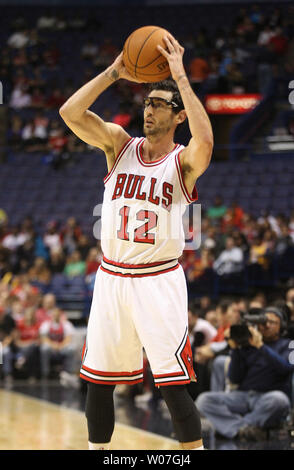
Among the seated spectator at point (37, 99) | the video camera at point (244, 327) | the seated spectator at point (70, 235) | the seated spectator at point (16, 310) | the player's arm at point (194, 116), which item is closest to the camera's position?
the player's arm at point (194, 116)

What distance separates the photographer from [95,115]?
11.9 ft

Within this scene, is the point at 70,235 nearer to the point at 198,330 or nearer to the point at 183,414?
the point at 198,330

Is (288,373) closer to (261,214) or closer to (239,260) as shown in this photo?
(239,260)

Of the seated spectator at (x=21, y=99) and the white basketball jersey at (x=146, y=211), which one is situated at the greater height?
the seated spectator at (x=21, y=99)

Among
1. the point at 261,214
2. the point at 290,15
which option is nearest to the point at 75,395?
the point at 261,214

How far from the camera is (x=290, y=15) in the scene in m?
16.7

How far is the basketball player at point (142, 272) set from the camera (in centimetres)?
343

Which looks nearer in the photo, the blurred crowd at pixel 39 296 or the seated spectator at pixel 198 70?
the blurred crowd at pixel 39 296

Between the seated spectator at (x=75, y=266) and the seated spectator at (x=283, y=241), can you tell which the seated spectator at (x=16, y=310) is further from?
the seated spectator at (x=283, y=241)

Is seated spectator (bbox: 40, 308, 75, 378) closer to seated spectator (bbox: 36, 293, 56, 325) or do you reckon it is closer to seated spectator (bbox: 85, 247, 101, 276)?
seated spectator (bbox: 36, 293, 56, 325)

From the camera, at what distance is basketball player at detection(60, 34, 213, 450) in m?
3.43

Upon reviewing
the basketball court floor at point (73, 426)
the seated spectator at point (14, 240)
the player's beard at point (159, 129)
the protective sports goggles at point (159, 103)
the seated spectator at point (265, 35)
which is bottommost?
the basketball court floor at point (73, 426)

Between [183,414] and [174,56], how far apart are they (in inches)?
65.1

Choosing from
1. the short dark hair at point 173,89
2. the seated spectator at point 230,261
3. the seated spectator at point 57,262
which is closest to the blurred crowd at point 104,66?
the seated spectator at point 57,262
